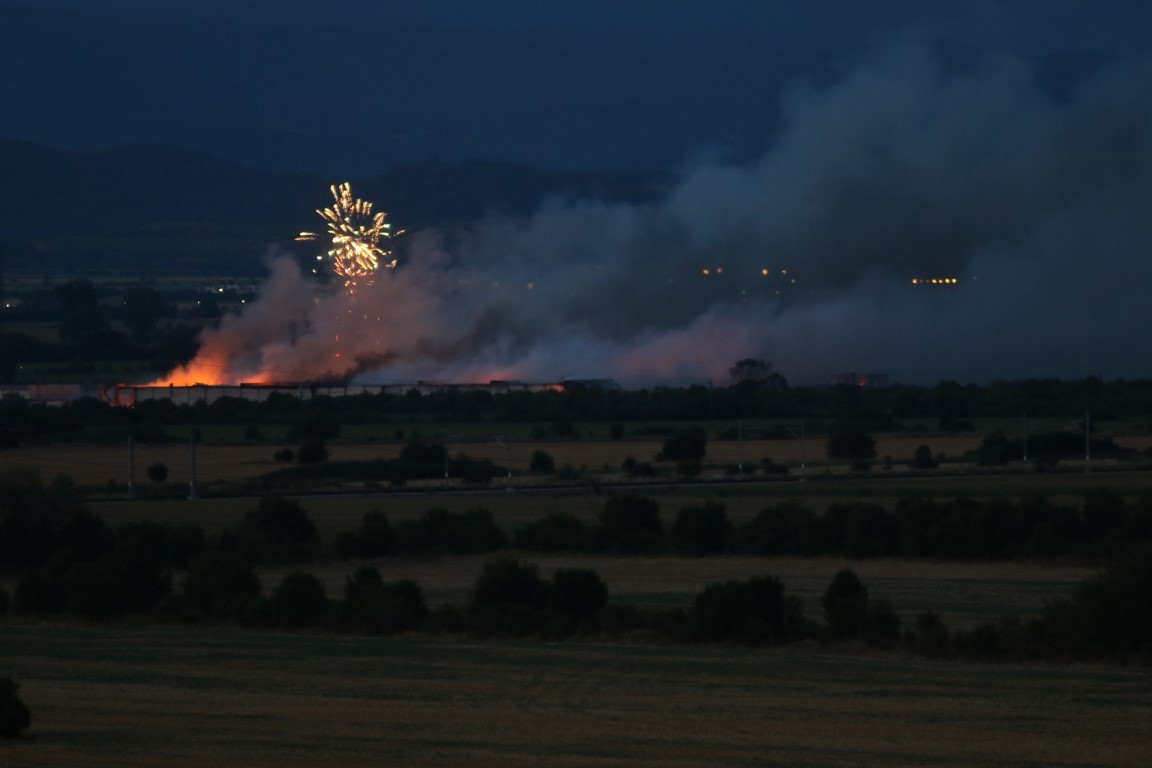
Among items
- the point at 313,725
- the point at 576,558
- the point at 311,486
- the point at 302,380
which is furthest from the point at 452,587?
the point at 302,380

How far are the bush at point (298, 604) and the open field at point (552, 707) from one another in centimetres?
266

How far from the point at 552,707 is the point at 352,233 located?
59.7m

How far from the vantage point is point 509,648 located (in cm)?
3011

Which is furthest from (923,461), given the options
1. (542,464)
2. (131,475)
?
(131,475)

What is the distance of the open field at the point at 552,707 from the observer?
21219mm

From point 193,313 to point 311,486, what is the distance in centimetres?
11065

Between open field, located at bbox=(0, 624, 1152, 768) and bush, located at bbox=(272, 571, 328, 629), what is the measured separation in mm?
2656

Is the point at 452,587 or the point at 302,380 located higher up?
the point at 302,380

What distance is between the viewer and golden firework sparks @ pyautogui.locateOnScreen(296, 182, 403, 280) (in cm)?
8094

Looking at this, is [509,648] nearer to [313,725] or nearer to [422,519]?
[313,725]

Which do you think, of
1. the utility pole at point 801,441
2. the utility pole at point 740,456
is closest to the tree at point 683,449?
the utility pole at point 740,456

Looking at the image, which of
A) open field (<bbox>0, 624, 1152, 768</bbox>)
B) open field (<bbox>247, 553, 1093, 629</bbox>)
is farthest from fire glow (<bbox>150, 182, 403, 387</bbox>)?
open field (<bbox>0, 624, 1152, 768</bbox>)

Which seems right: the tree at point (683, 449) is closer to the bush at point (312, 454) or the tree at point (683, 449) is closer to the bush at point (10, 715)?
the bush at point (312, 454)

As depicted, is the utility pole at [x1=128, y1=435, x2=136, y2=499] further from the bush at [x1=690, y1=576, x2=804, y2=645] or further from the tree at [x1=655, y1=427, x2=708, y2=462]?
the bush at [x1=690, y1=576, x2=804, y2=645]
